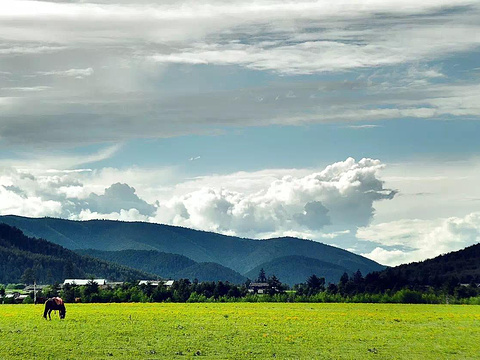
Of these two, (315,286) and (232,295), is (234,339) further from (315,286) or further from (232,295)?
(315,286)

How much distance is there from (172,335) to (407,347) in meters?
15.6

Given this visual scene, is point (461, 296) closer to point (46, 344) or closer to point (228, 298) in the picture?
point (228, 298)

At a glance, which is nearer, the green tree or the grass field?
the grass field

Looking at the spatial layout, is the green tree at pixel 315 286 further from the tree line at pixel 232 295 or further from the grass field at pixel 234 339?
the grass field at pixel 234 339

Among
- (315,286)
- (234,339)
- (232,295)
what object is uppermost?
(315,286)

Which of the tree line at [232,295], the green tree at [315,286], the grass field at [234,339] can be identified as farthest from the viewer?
the green tree at [315,286]

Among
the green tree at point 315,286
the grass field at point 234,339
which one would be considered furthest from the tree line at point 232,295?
the grass field at point 234,339

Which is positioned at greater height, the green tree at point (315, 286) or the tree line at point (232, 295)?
the green tree at point (315, 286)

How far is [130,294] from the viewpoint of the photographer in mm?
137500

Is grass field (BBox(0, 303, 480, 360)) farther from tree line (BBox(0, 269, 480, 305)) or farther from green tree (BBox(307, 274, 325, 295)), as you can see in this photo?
green tree (BBox(307, 274, 325, 295))

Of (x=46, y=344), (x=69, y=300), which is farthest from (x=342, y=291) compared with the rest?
(x=46, y=344)

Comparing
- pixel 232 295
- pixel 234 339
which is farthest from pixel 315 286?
pixel 234 339

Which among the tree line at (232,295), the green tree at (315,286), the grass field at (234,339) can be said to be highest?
the green tree at (315,286)

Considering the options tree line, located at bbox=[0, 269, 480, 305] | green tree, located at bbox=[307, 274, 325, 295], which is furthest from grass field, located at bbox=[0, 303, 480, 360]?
green tree, located at bbox=[307, 274, 325, 295]
